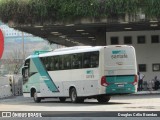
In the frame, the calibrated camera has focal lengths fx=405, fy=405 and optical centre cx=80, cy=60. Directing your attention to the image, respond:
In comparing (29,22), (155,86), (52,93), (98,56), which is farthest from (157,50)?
(52,93)

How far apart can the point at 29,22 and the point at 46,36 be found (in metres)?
0.29

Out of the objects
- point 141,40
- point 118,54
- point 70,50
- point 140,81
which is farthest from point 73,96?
point 141,40

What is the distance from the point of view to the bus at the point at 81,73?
461 cm

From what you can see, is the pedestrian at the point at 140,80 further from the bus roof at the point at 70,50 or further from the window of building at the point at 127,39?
Result: the bus roof at the point at 70,50

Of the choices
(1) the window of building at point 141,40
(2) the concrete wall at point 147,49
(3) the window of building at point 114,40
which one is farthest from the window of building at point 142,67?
(3) the window of building at point 114,40

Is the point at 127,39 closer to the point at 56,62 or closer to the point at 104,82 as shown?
the point at 104,82

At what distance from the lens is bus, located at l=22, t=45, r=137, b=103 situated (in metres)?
4.61

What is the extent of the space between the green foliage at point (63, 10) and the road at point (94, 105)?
1.03 m

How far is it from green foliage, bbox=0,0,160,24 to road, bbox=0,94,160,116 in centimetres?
103

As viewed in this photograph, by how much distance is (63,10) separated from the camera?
190 inches

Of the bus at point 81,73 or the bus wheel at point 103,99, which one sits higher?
the bus at point 81,73

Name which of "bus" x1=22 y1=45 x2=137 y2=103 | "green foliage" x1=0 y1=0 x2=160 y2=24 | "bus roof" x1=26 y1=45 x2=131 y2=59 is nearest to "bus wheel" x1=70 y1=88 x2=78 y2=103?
"bus" x1=22 y1=45 x2=137 y2=103

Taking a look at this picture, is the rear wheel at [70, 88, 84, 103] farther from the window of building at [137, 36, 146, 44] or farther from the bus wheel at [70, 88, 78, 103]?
the window of building at [137, 36, 146, 44]

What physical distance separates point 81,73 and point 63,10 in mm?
856
